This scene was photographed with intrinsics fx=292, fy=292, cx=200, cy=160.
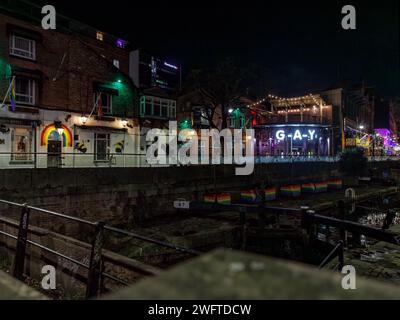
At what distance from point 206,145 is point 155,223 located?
20348mm

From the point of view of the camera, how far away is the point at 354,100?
5200cm

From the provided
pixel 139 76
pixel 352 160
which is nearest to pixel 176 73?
pixel 139 76

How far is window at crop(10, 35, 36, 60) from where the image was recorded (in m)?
20.6

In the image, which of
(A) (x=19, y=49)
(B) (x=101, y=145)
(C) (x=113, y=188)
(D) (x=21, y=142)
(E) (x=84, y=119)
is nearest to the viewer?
(C) (x=113, y=188)

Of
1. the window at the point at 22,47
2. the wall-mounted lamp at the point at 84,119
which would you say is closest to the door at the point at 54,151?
the wall-mounted lamp at the point at 84,119

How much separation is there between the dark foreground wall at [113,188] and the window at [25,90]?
1044cm

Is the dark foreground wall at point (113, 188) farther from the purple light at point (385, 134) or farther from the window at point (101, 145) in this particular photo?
the purple light at point (385, 134)

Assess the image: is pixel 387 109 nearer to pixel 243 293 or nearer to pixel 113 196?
pixel 113 196

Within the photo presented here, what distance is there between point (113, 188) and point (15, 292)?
13371 mm

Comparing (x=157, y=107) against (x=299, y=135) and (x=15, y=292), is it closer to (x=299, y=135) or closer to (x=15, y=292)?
(x=299, y=135)

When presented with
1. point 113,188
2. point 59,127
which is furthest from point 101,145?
point 113,188

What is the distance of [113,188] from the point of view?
51.9 ft

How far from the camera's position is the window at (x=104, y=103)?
82.6 feet

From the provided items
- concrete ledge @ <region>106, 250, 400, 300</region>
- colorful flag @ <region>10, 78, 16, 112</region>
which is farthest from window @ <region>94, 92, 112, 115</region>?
concrete ledge @ <region>106, 250, 400, 300</region>
